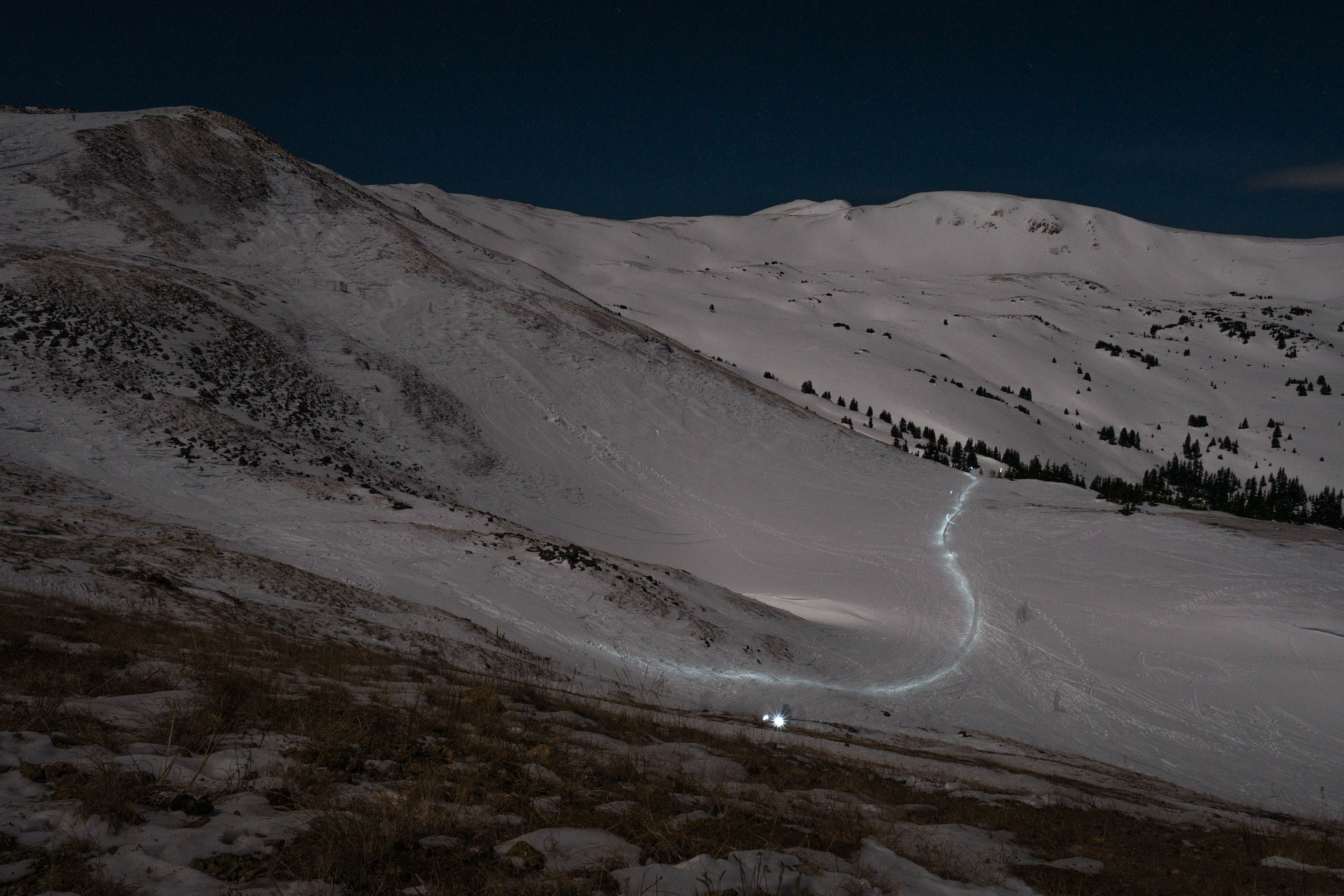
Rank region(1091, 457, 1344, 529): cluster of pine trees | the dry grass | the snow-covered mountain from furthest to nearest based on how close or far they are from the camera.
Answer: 1. region(1091, 457, 1344, 529): cluster of pine trees
2. the snow-covered mountain
3. the dry grass

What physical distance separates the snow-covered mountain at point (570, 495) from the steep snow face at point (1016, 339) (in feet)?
48.4

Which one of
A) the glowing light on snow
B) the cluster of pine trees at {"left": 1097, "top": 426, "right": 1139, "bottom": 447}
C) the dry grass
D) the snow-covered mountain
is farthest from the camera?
the cluster of pine trees at {"left": 1097, "top": 426, "right": 1139, "bottom": 447}

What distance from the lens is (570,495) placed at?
3297cm

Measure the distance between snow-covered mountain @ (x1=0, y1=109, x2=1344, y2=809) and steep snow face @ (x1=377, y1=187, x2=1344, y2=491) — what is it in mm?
14756

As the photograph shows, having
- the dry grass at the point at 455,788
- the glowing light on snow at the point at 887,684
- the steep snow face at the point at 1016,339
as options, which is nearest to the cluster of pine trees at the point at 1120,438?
the steep snow face at the point at 1016,339

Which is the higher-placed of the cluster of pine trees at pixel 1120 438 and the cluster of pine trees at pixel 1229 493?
the cluster of pine trees at pixel 1120 438

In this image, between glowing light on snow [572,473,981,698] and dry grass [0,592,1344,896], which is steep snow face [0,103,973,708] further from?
dry grass [0,592,1344,896]

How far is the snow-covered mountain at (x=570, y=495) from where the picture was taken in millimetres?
17594

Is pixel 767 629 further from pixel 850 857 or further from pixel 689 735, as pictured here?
pixel 850 857

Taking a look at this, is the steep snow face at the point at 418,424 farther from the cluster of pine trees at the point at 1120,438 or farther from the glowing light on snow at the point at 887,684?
the cluster of pine trees at the point at 1120,438

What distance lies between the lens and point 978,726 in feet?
56.1

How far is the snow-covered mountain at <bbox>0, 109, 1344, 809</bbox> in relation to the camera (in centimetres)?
1759

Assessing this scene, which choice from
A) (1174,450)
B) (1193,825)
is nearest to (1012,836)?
(1193,825)

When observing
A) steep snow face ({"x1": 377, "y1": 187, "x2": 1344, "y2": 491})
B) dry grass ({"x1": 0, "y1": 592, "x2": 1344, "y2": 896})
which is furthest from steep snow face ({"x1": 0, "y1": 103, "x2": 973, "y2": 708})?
steep snow face ({"x1": 377, "y1": 187, "x2": 1344, "y2": 491})
